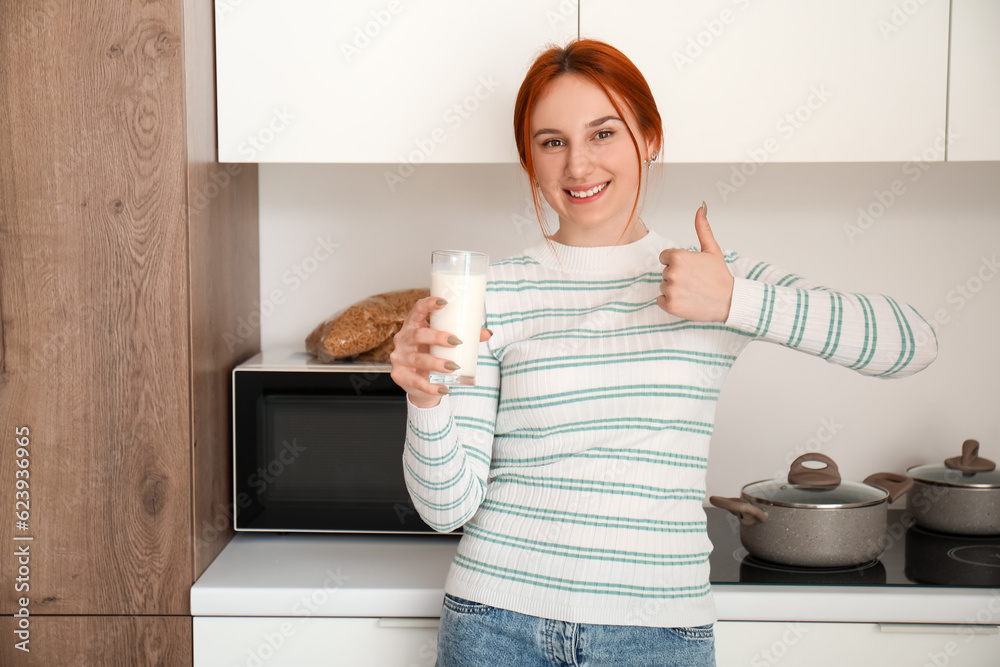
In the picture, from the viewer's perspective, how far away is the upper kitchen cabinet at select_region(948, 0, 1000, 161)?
1.39m

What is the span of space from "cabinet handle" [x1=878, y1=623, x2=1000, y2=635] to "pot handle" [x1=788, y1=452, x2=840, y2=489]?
0.23 meters

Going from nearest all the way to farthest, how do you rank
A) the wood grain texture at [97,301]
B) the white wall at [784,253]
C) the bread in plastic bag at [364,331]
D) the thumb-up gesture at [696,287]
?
1. the thumb-up gesture at [696,287]
2. the wood grain texture at [97,301]
3. the bread in plastic bag at [364,331]
4. the white wall at [784,253]

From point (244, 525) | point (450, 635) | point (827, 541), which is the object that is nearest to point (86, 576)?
point (244, 525)

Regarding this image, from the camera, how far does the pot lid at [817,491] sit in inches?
55.6

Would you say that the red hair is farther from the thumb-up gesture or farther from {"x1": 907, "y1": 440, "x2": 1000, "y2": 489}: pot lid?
{"x1": 907, "y1": 440, "x2": 1000, "y2": 489}: pot lid

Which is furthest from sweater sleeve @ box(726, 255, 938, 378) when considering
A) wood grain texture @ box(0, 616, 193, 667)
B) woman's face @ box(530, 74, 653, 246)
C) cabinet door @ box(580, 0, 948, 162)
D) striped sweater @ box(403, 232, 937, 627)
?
wood grain texture @ box(0, 616, 193, 667)

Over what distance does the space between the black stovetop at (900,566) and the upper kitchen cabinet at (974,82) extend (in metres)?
0.67

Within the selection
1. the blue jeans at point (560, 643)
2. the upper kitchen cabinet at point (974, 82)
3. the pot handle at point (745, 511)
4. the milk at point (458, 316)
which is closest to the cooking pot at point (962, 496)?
the pot handle at point (745, 511)

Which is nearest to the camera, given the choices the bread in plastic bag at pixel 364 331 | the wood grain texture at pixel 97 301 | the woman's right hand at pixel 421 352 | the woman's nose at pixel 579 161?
the woman's right hand at pixel 421 352

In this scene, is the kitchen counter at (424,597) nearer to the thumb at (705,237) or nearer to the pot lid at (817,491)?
the pot lid at (817,491)

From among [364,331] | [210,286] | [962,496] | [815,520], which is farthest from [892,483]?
[210,286]

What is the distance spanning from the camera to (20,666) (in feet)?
4.54

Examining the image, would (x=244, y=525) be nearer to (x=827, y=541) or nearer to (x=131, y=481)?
(x=131, y=481)

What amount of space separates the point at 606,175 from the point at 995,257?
1079 mm
